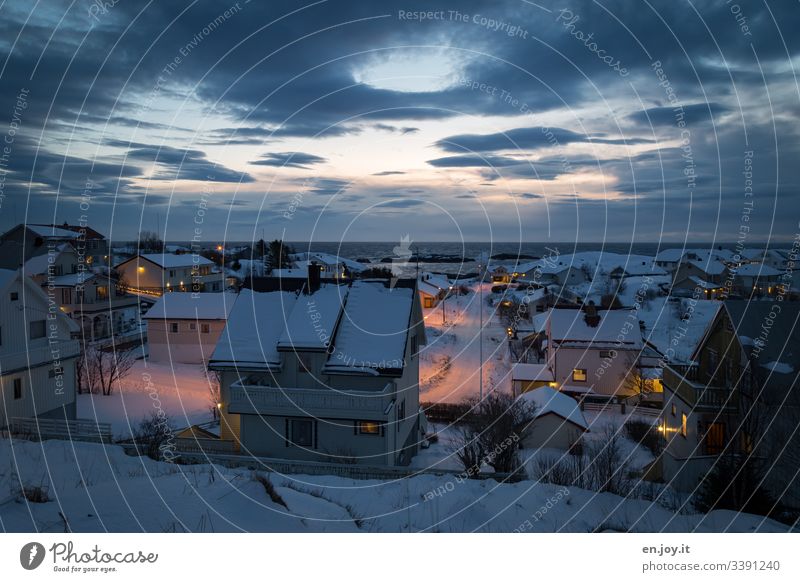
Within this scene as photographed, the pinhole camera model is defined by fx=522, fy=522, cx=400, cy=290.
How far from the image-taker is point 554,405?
79.7ft

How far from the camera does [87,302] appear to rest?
4481cm

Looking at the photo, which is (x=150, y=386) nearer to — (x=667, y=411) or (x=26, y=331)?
(x=26, y=331)

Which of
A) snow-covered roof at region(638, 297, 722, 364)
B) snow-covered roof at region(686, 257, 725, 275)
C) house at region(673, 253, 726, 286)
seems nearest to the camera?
snow-covered roof at region(638, 297, 722, 364)

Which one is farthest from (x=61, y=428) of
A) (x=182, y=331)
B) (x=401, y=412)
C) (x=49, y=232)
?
(x=49, y=232)

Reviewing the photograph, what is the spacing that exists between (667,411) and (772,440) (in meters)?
7.32

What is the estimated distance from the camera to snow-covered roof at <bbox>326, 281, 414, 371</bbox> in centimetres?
1803

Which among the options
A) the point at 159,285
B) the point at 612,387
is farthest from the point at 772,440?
the point at 159,285

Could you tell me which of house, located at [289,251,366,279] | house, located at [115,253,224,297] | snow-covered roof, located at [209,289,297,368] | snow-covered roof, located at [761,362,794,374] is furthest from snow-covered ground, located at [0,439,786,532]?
house, located at [115,253,224,297]

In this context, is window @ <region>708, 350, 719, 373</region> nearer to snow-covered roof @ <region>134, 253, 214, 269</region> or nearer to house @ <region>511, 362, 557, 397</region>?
house @ <region>511, 362, 557, 397</region>

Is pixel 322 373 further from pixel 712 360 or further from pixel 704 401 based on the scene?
pixel 712 360

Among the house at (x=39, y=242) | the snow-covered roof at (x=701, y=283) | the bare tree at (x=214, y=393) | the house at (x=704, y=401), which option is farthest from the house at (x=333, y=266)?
the snow-covered roof at (x=701, y=283)

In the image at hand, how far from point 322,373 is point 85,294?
119ft

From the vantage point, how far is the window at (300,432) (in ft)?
59.5

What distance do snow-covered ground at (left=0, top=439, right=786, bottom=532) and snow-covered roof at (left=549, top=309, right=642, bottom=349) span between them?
2572 cm
